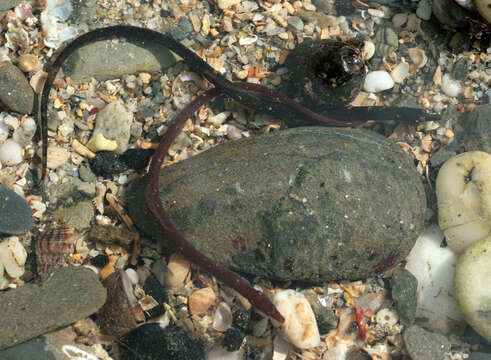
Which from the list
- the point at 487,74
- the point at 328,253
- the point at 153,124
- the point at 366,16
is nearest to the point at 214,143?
the point at 153,124

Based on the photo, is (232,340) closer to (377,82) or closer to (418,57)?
(377,82)

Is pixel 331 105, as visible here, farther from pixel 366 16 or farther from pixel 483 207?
pixel 483 207

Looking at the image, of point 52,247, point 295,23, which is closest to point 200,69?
point 295,23

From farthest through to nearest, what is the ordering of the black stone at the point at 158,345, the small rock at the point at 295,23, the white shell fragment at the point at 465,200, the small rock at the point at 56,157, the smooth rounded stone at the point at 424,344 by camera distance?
the small rock at the point at 295,23 < the white shell fragment at the point at 465,200 < the smooth rounded stone at the point at 424,344 < the small rock at the point at 56,157 < the black stone at the point at 158,345

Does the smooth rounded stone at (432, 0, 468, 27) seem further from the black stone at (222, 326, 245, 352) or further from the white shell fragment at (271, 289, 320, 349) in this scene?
the black stone at (222, 326, 245, 352)

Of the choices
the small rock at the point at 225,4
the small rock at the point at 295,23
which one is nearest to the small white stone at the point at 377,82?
the small rock at the point at 295,23

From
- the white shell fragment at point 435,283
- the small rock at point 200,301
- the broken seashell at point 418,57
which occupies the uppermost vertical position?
the broken seashell at point 418,57

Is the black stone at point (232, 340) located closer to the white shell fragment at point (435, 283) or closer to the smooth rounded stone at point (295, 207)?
the smooth rounded stone at point (295, 207)
